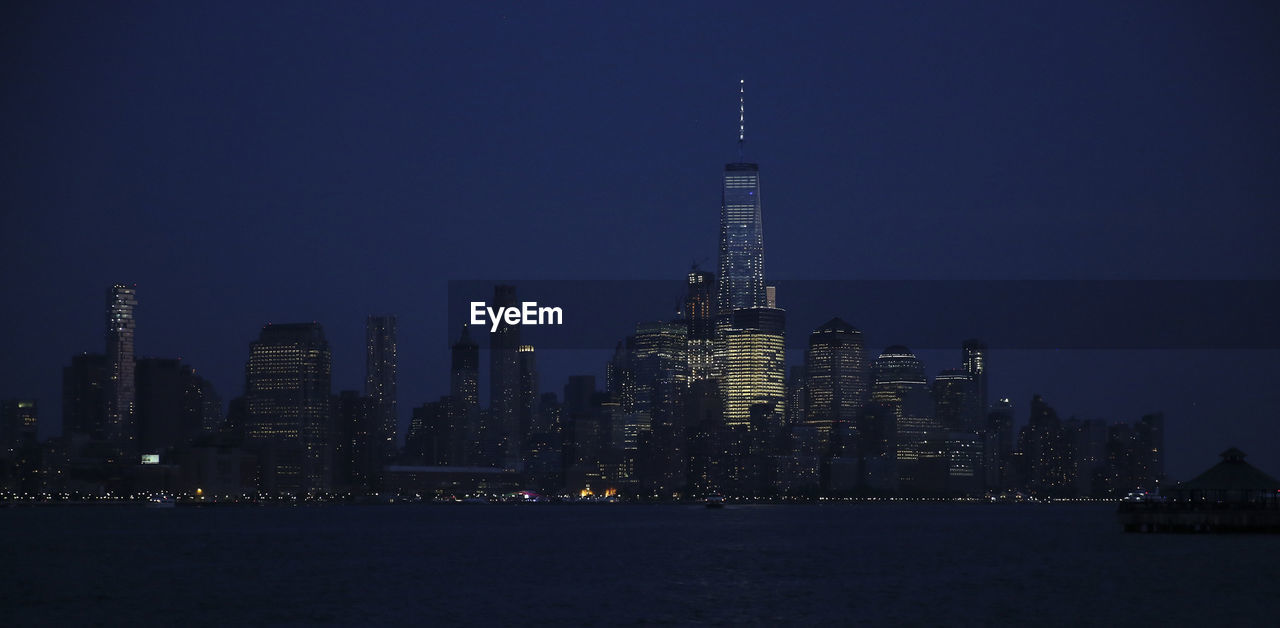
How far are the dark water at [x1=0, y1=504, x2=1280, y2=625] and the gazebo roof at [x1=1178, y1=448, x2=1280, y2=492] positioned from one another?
4956mm

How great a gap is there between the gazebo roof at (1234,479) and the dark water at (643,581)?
4.96 m

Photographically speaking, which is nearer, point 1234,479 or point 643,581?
point 643,581

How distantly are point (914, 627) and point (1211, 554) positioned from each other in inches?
2113

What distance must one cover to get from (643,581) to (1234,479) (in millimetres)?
66398

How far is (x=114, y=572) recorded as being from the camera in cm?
10606

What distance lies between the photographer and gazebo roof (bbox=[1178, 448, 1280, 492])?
134875 millimetres

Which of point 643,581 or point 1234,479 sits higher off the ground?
point 1234,479

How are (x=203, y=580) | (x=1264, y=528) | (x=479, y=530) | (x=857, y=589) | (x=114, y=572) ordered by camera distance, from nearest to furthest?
1. (x=857, y=589)
2. (x=203, y=580)
3. (x=114, y=572)
4. (x=1264, y=528)
5. (x=479, y=530)

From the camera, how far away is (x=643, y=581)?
97.4 m

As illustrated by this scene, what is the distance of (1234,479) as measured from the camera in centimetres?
13638

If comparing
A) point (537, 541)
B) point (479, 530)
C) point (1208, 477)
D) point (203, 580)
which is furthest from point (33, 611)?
point (479, 530)

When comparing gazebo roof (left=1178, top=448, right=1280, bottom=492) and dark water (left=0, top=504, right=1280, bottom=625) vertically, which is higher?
gazebo roof (left=1178, top=448, right=1280, bottom=492)

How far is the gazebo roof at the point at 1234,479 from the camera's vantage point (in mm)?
134875

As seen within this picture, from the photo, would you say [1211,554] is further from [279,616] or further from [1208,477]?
[279,616]
